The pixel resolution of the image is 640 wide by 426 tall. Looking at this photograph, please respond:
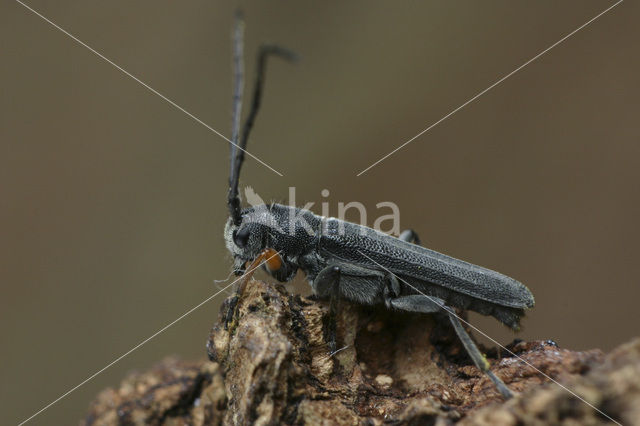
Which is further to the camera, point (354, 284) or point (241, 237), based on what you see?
point (241, 237)

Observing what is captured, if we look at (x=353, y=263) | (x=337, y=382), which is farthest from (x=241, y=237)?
(x=337, y=382)

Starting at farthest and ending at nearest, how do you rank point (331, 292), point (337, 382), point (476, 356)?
point (331, 292) < point (476, 356) < point (337, 382)

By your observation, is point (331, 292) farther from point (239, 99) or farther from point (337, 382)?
point (239, 99)

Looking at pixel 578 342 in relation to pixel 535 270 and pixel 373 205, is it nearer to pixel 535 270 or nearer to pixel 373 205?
pixel 535 270

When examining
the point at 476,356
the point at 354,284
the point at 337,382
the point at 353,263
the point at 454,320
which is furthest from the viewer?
the point at 353,263

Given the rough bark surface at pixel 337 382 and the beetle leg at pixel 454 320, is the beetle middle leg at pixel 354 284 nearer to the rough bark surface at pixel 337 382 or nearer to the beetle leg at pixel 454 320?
the beetle leg at pixel 454 320
